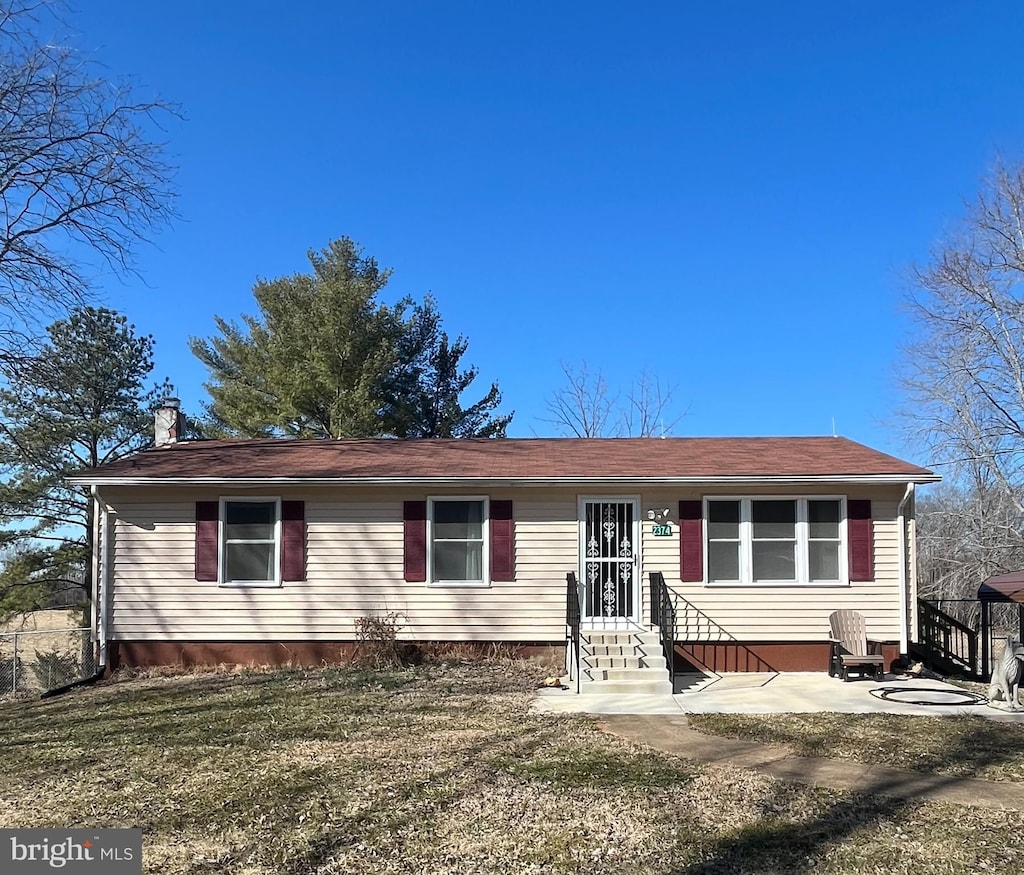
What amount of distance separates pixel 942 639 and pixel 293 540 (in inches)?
398

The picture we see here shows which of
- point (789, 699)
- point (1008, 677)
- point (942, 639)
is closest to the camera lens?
point (1008, 677)

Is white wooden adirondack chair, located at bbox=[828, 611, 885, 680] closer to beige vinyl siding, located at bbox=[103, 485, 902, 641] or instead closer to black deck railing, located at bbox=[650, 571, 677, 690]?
beige vinyl siding, located at bbox=[103, 485, 902, 641]

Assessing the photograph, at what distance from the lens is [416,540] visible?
11.7 m

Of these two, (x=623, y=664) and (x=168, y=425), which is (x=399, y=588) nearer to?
(x=623, y=664)

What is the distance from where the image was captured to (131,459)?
1262 cm

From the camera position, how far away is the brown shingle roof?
37.6ft

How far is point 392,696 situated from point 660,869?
546 centimetres

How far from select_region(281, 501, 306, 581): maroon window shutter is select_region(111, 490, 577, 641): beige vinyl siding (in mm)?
95

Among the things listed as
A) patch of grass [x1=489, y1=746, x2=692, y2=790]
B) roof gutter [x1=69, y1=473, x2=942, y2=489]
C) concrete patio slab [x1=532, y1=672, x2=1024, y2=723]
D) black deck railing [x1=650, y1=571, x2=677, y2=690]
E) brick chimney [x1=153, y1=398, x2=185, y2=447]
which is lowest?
concrete patio slab [x1=532, y1=672, x2=1024, y2=723]

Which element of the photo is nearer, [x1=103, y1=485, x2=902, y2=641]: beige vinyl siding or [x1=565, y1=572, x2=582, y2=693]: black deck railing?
[x1=565, y1=572, x2=582, y2=693]: black deck railing

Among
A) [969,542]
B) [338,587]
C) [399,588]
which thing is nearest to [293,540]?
[338,587]

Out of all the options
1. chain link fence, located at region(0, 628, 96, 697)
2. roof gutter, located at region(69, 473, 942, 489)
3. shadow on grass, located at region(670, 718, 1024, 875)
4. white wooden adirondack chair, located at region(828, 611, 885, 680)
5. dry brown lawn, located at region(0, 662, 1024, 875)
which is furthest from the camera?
chain link fence, located at region(0, 628, 96, 697)

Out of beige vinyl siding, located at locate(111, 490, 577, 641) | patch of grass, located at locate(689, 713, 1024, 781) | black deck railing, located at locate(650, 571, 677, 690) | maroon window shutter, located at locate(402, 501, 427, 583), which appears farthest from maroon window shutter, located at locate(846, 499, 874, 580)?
maroon window shutter, located at locate(402, 501, 427, 583)

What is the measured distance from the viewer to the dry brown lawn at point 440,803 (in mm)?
4742
